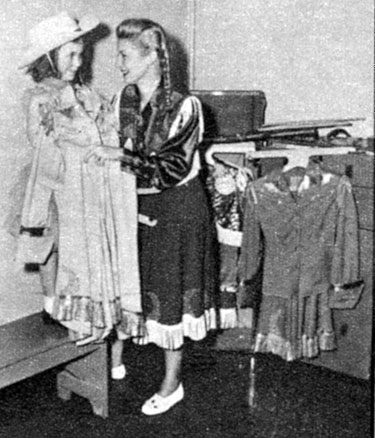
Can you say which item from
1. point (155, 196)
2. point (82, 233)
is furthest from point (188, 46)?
point (82, 233)

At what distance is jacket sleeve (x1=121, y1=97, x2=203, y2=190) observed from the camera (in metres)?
2.07

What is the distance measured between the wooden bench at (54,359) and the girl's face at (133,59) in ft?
2.74

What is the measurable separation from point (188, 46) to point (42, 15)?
109 cm

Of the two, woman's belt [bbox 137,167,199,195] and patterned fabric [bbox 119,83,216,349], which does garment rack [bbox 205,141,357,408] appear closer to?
patterned fabric [bbox 119,83,216,349]

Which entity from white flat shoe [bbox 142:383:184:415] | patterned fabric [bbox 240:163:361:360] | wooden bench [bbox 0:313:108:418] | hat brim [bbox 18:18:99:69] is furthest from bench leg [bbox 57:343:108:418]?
hat brim [bbox 18:18:99:69]

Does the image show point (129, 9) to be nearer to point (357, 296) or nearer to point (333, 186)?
point (333, 186)

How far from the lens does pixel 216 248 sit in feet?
8.66

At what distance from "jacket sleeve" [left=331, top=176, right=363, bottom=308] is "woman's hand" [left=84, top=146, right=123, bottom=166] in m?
0.82

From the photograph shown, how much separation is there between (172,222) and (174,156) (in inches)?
8.6

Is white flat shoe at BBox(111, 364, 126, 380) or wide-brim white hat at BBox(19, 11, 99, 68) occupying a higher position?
wide-brim white hat at BBox(19, 11, 99, 68)

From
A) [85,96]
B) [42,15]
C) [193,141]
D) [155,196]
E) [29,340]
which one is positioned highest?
[42,15]

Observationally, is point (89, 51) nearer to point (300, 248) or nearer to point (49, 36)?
point (49, 36)

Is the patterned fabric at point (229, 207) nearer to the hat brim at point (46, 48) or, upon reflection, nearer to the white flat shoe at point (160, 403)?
the white flat shoe at point (160, 403)

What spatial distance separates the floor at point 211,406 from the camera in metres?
2.27
